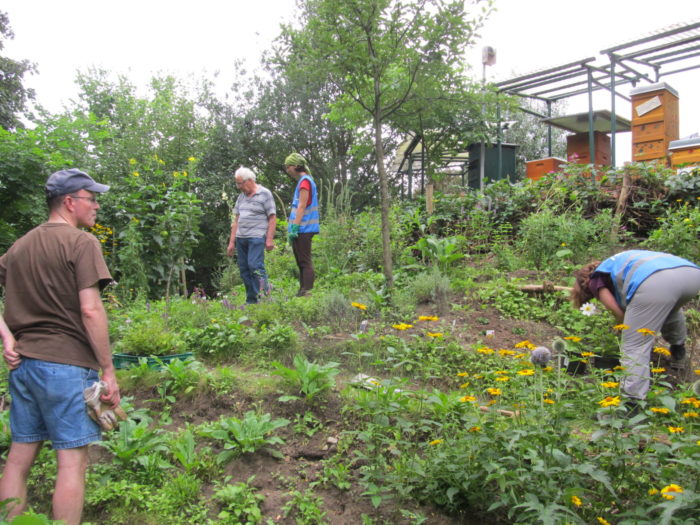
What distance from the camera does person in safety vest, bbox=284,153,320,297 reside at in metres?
5.66

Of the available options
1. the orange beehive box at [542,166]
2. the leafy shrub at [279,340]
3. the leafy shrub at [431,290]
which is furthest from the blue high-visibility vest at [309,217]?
the orange beehive box at [542,166]

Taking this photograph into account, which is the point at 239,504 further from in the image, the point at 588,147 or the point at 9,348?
the point at 588,147

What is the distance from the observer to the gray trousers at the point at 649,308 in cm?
310

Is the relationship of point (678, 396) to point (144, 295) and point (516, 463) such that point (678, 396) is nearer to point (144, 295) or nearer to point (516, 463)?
point (516, 463)

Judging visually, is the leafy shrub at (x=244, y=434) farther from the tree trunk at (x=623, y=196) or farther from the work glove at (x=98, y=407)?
the tree trunk at (x=623, y=196)

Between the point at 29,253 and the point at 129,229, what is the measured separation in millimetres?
4326

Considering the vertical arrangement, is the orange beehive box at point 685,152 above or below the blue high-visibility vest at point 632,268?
above

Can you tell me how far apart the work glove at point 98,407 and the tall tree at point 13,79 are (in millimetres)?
19056

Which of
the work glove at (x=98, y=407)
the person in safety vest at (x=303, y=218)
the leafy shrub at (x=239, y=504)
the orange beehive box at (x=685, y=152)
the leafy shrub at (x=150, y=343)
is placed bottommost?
the leafy shrub at (x=239, y=504)

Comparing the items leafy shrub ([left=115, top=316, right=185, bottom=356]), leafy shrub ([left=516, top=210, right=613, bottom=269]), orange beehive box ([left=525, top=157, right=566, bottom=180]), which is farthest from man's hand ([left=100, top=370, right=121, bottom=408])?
orange beehive box ([left=525, top=157, right=566, bottom=180])

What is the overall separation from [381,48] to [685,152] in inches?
217

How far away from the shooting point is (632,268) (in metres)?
3.32

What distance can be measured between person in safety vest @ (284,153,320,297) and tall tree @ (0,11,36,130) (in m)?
16.2

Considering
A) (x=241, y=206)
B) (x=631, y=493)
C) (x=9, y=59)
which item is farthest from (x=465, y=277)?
(x=9, y=59)
